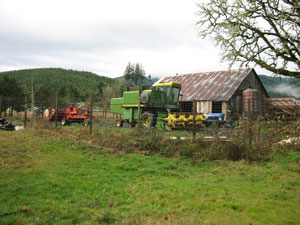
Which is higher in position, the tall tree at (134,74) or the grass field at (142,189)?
the tall tree at (134,74)

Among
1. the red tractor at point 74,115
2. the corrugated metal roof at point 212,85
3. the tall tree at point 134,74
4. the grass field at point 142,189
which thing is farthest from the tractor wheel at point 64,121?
the tall tree at point 134,74

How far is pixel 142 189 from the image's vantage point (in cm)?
468

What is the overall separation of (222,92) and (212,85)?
206 centimetres

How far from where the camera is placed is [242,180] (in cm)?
546

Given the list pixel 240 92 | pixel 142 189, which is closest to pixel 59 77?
pixel 240 92

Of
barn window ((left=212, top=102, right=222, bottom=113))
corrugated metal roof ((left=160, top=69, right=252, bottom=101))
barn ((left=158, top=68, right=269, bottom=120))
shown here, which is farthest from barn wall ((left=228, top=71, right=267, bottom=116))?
barn window ((left=212, top=102, right=222, bottom=113))

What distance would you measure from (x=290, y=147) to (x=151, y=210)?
617 centimetres

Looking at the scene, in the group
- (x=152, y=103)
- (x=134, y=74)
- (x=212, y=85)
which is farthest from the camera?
(x=134, y=74)

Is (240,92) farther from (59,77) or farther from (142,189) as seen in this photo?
(59,77)

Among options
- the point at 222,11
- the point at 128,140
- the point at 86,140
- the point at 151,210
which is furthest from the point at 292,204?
the point at 222,11

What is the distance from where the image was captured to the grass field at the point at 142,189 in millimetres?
3400

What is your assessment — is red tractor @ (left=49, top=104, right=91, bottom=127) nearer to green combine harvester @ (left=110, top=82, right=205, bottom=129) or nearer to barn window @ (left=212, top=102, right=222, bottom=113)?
green combine harvester @ (left=110, top=82, right=205, bottom=129)

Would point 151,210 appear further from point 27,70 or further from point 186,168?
point 27,70

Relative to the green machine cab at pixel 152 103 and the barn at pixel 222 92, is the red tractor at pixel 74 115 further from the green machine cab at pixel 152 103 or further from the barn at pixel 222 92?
the barn at pixel 222 92
